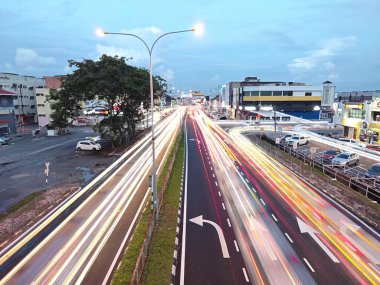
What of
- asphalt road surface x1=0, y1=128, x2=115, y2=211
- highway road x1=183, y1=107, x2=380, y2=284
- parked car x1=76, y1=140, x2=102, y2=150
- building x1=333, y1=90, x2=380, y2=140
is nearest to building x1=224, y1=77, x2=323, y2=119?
building x1=333, y1=90, x2=380, y2=140

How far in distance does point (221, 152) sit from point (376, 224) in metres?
25.4

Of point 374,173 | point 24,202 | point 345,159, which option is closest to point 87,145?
point 24,202

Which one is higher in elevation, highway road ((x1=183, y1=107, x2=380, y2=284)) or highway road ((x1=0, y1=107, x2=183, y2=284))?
highway road ((x1=0, y1=107, x2=183, y2=284))

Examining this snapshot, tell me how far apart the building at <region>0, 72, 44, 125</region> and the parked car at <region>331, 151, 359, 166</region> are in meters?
75.9

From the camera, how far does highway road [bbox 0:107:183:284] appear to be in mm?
12578

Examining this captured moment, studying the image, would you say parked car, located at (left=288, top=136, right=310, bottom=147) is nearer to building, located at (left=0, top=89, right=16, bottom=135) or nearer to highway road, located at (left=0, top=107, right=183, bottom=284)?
highway road, located at (left=0, top=107, right=183, bottom=284)

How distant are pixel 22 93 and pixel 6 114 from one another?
74.8ft

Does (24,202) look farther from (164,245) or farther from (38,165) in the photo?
(38,165)

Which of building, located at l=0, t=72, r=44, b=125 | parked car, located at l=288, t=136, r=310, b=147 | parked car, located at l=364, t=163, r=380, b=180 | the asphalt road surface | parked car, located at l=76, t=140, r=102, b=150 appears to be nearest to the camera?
the asphalt road surface

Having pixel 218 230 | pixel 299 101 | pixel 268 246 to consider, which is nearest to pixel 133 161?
pixel 218 230

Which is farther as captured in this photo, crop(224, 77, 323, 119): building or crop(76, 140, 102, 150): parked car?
crop(224, 77, 323, 119): building

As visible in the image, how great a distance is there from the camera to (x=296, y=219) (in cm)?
1862

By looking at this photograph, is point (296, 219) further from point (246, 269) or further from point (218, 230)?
point (246, 269)

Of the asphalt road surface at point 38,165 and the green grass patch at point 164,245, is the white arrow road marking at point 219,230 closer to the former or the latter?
the green grass patch at point 164,245
